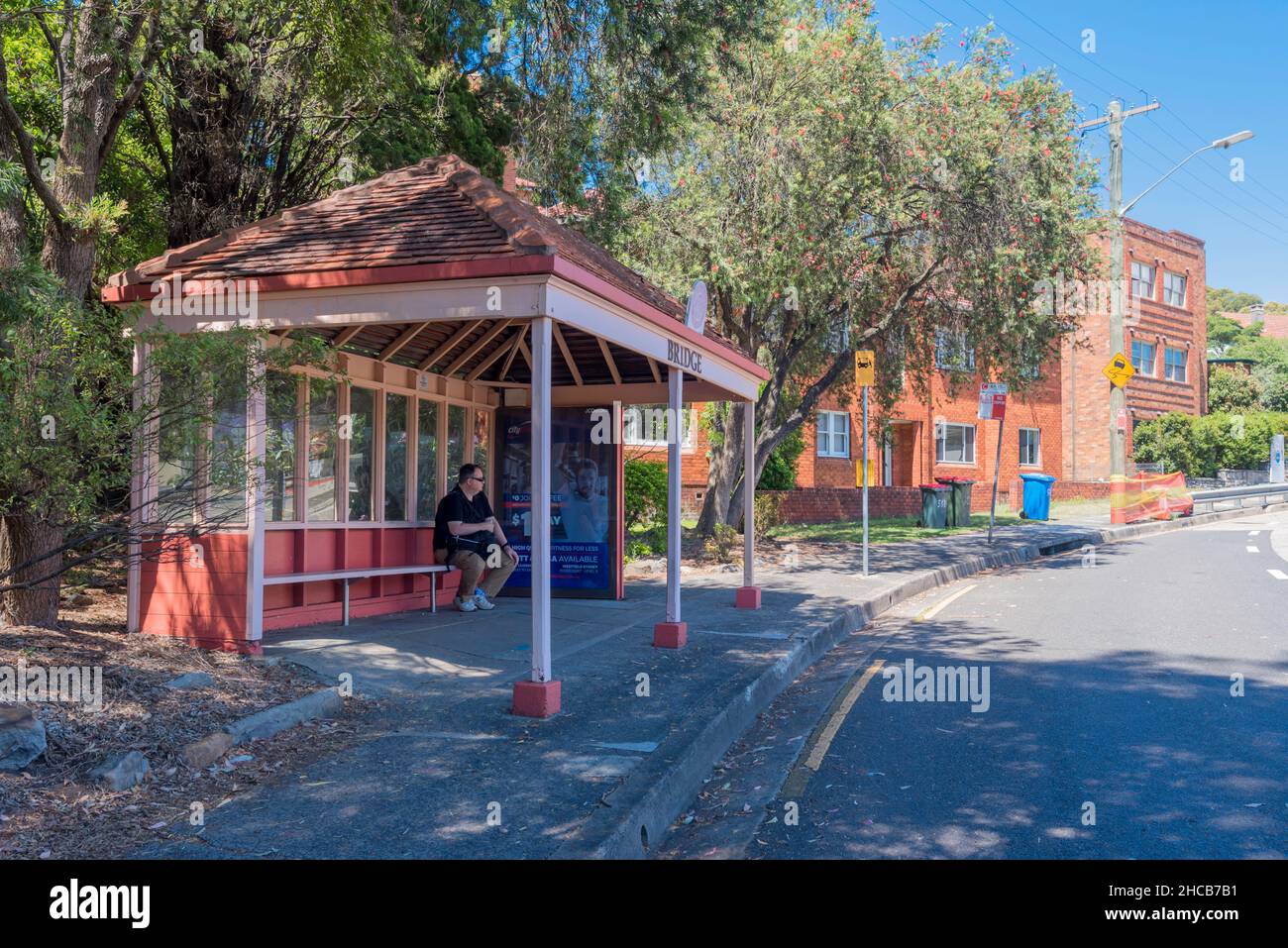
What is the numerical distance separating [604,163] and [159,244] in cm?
556

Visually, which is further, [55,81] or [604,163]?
[604,163]

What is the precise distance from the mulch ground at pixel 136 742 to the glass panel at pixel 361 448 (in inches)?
100

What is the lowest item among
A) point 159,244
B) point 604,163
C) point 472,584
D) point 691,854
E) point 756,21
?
point 691,854

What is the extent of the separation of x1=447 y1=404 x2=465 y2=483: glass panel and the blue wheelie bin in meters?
20.0

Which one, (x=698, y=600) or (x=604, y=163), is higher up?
(x=604, y=163)

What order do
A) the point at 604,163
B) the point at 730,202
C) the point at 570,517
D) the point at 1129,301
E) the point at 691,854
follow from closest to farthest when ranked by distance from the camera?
the point at 691,854 < the point at 570,517 < the point at 604,163 < the point at 730,202 < the point at 1129,301

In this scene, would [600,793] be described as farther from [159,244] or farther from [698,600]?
[159,244]

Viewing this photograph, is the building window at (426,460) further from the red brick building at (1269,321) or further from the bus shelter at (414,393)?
the red brick building at (1269,321)

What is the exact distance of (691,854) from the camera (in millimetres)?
4965

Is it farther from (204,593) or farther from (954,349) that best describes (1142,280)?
(204,593)

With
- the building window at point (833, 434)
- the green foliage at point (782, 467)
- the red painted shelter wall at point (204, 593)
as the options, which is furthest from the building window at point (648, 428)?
the red painted shelter wall at point (204, 593)

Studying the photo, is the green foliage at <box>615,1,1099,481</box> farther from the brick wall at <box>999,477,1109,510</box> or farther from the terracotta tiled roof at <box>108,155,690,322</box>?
the brick wall at <box>999,477,1109,510</box>

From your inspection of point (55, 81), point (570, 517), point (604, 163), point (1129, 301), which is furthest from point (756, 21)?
point (1129, 301)
